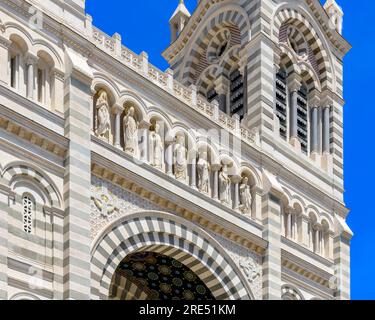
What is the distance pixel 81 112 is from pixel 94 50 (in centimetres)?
181

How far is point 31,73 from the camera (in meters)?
21.1

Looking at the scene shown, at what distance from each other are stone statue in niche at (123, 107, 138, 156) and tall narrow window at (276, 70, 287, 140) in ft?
21.3

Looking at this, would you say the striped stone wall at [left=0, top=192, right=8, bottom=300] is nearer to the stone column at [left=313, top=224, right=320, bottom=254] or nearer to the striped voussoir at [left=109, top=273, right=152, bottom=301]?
the striped voussoir at [left=109, top=273, right=152, bottom=301]

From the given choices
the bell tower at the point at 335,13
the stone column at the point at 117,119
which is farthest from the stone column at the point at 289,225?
the bell tower at the point at 335,13

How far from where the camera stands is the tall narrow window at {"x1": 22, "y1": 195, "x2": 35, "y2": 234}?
1984 cm

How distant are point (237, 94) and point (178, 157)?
576 centimetres

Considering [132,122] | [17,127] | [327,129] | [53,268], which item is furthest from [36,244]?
[327,129]

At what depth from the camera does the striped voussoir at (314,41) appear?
2976cm

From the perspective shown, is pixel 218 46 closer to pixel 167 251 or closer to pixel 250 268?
pixel 250 268

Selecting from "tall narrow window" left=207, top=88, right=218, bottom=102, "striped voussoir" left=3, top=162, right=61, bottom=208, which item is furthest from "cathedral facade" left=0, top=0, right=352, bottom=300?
"tall narrow window" left=207, top=88, right=218, bottom=102

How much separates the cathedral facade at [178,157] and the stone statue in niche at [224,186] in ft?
0.12

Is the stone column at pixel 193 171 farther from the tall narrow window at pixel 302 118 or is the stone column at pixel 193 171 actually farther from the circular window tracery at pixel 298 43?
the circular window tracery at pixel 298 43

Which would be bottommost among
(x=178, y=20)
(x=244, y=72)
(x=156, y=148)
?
(x=156, y=148)

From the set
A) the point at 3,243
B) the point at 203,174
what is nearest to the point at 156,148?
the point at 203,174
